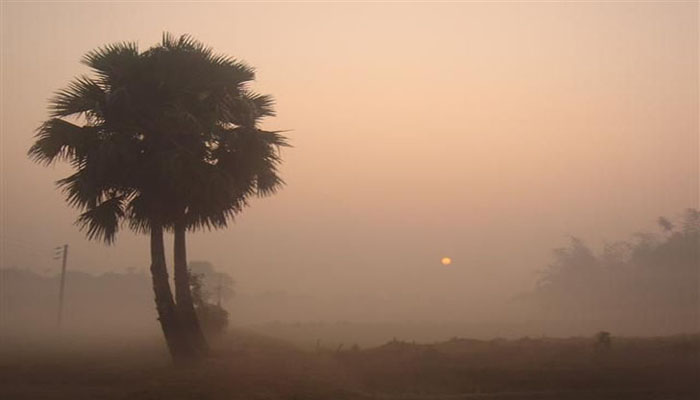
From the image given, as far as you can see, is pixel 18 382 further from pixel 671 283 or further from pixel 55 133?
pixel 671 283

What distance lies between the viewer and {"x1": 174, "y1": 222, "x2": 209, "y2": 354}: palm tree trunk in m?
22.5

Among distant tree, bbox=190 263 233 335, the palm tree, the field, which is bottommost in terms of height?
the field

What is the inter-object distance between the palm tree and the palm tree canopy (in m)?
0.03

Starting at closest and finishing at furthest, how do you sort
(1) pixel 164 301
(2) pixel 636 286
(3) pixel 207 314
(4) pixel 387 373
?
(4) pixel 387 373 < (1) pixel 164 301 < (3) pixel 207 314 < (2) pixel 636 286

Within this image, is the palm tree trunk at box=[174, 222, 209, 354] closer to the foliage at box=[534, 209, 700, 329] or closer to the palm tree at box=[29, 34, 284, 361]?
the palm tree at box=[29, 34, 284, 361]

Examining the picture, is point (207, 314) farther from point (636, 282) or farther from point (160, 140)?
point (636, 282)

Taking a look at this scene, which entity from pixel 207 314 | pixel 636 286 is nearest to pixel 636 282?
pixel 636 286

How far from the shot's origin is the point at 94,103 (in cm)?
2217

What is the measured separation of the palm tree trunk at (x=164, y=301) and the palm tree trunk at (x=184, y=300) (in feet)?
0.87

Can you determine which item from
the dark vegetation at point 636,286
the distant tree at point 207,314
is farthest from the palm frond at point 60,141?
the dark vegetation at point 636,286

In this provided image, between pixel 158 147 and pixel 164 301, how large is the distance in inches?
204

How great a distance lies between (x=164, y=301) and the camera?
878 inches

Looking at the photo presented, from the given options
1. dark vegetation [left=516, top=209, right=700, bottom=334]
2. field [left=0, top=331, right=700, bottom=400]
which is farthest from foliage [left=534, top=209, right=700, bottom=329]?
field [left=0, top=331, right=700, bottom=400]

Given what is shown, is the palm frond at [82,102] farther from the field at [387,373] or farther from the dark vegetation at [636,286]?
the dark vegetation at [636,286]
